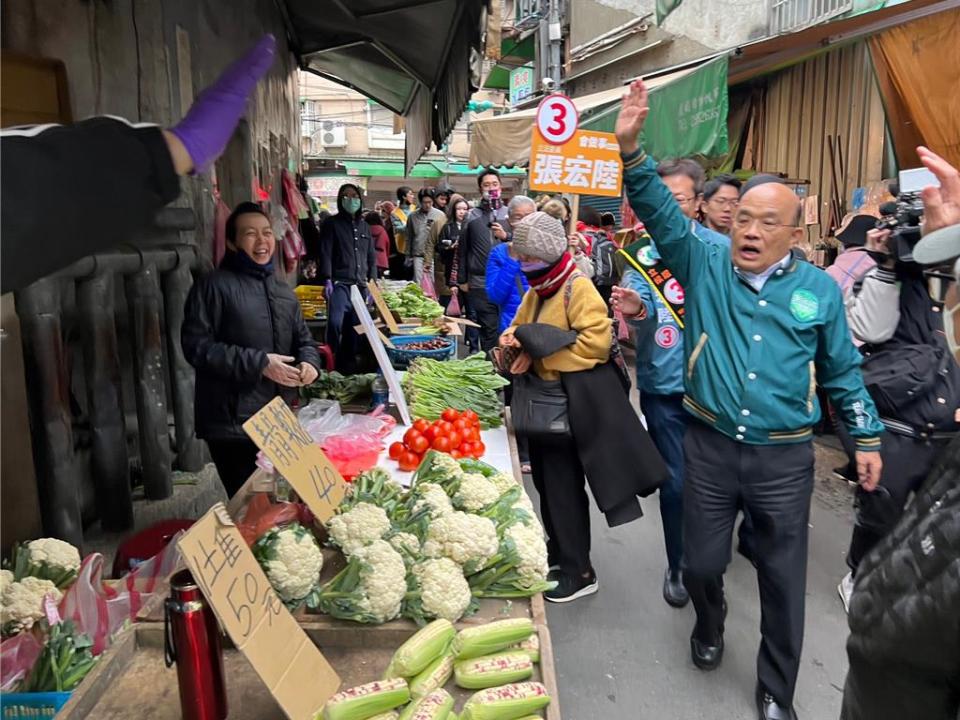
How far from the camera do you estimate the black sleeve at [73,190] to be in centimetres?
96

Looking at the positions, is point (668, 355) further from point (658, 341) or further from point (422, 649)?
point (422, 649)

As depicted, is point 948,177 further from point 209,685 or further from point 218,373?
point 218,373

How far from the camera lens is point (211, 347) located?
10.6 ft

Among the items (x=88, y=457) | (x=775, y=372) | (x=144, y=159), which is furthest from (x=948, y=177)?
(x=88, y=457)

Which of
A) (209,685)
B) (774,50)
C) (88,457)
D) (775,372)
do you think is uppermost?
(774,50)

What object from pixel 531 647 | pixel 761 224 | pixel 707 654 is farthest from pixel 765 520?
pixel 531 647

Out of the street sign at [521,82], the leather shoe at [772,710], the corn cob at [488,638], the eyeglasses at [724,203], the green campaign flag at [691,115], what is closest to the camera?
the corn cob at [488,638]

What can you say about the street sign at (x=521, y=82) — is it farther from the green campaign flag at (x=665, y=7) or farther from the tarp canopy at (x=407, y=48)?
the green campaign flag at (x=665, y=7)

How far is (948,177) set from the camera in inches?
82.7

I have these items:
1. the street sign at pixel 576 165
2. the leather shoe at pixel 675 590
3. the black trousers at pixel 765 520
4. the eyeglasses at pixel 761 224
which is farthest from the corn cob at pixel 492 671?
the street sign at pixel 576 165

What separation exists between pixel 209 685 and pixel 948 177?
240 centimetres

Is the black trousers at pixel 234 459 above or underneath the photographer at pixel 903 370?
underneath

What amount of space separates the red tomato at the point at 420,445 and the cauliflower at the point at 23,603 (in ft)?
4.58

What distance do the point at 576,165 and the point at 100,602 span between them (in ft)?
13.9
